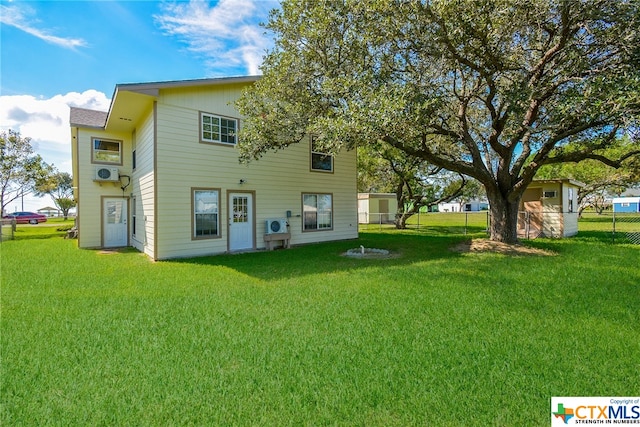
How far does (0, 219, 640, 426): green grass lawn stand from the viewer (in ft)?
7.48

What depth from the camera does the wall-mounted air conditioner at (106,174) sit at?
11211 millimetres

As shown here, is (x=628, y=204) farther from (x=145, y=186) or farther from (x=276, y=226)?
(x=145, y=186)

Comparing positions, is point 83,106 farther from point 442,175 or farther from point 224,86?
point 442,175

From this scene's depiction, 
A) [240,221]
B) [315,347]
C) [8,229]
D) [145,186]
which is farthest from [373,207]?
[315,347]

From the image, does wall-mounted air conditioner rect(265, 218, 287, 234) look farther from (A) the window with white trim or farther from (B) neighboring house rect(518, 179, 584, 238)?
(B) neighboring house rect(518, 179, 584, 238)

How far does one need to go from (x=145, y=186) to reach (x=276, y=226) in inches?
161

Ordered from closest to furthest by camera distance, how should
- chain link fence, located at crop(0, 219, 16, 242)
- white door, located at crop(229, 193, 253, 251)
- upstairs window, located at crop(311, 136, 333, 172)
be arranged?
white door, located at crop(229, 193, 253, 251) < upstairs window, located at crop(311, 136, 333, 172) < chain link fence, located at crop(0, 219, 16, 242)

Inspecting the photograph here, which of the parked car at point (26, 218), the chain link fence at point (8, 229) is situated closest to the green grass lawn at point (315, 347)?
the chain link fence at point (8, 229)

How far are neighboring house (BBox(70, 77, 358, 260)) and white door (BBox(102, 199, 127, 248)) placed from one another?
1.3 inches

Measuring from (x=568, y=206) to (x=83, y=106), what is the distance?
68.9 ft

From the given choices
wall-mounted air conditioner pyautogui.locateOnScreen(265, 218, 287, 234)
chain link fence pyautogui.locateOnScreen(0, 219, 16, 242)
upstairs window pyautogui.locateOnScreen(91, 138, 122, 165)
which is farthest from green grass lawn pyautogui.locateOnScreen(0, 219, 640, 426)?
chain link fence pyautogui.locateOnScreen(0, 219, 16, 242)

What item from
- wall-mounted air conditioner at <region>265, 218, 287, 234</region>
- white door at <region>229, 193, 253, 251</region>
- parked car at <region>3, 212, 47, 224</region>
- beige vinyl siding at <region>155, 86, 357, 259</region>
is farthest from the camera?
parked car at <region>3, 212, 47, 224</region>

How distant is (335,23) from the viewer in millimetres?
6988

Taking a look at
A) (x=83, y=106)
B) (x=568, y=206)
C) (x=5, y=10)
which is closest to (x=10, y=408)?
(x=5, y=10)
